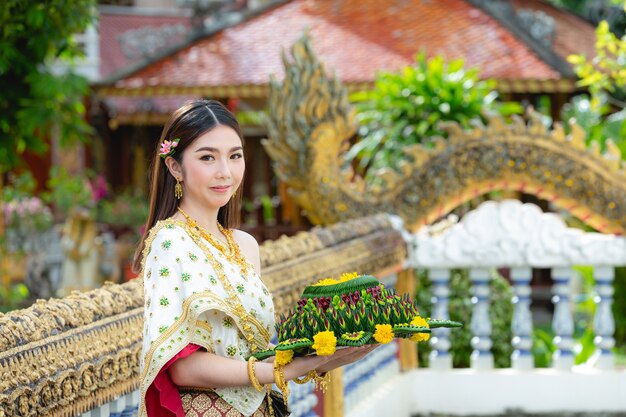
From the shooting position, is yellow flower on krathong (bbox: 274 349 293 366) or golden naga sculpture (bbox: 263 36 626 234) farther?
golden naga sculpture (bbox: 263 36 626 234)

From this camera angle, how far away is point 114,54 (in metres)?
19.2

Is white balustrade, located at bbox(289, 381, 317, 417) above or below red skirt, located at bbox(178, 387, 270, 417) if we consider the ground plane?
below

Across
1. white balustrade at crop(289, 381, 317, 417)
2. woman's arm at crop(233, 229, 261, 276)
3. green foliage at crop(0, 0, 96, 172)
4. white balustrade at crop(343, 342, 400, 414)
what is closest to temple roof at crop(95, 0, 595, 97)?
green foliage at crop(0, 0, 96, 172)

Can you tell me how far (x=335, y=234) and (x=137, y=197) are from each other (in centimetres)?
1148

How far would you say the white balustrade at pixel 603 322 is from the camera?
6473 millimetres

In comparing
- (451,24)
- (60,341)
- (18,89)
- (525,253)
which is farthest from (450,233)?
(451,24)

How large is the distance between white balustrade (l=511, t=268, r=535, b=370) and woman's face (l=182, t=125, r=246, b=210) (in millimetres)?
3799

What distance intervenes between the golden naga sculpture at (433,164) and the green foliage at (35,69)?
119 centimetres

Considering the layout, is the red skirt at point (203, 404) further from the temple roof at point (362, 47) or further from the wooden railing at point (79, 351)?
the temple roof at point (362, 47)

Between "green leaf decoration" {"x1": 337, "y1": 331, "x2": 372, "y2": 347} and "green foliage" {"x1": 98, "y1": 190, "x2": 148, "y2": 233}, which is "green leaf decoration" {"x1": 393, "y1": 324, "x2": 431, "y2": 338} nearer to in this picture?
"green leaf decoration" {"x1": 337, "y1": 331, "x2": 372, "y2": 347}

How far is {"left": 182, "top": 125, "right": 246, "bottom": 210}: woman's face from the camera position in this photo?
114 inches

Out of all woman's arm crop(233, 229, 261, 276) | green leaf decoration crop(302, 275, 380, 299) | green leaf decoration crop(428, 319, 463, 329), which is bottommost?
green leaf decoration crop(428, 319, 463, 329)

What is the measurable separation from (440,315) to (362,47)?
27.5ft

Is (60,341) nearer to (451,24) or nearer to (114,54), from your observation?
(451,24)
